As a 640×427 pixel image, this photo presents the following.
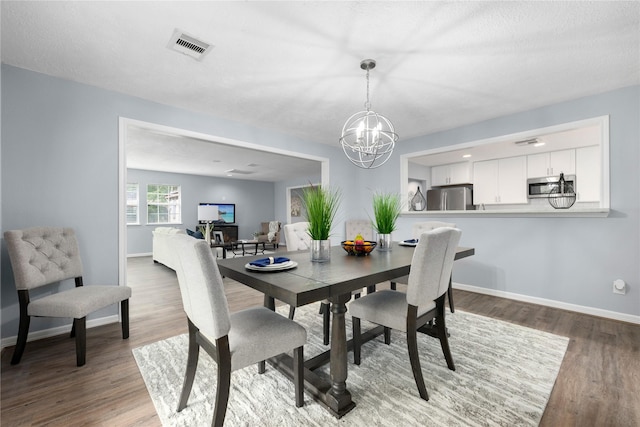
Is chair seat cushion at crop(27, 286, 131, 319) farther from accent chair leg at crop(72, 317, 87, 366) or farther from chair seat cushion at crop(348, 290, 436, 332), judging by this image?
chair seat cushion at crop(348, 290, 436, 332)

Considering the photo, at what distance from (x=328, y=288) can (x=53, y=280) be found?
244 centimetres

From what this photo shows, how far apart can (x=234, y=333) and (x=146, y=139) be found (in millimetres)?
4523

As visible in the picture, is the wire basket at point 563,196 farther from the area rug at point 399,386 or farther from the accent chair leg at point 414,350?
the accent chair leg at point 414,350

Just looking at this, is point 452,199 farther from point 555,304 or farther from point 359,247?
point 359,247

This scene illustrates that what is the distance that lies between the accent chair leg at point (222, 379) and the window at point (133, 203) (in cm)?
783

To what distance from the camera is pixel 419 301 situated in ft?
5.20

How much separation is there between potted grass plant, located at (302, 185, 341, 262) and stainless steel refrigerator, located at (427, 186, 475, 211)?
4497mm

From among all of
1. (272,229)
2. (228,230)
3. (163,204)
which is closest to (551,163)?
(272,229)

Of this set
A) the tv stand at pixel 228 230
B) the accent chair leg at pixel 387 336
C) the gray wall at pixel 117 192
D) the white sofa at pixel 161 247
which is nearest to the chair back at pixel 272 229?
the tv stand at pixel 228 230

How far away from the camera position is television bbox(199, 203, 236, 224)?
921 centimetres

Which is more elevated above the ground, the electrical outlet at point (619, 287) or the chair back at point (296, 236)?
the chair back at point (296, 236)

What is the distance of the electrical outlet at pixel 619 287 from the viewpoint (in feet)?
9.09

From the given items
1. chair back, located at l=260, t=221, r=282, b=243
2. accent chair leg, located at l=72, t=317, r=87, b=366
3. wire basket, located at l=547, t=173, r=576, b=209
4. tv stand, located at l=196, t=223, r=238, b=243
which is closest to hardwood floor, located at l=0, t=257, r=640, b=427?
accent chair leg, located at l=72, t=317, r=87, b=366

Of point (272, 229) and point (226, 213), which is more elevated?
point (226, 213)
